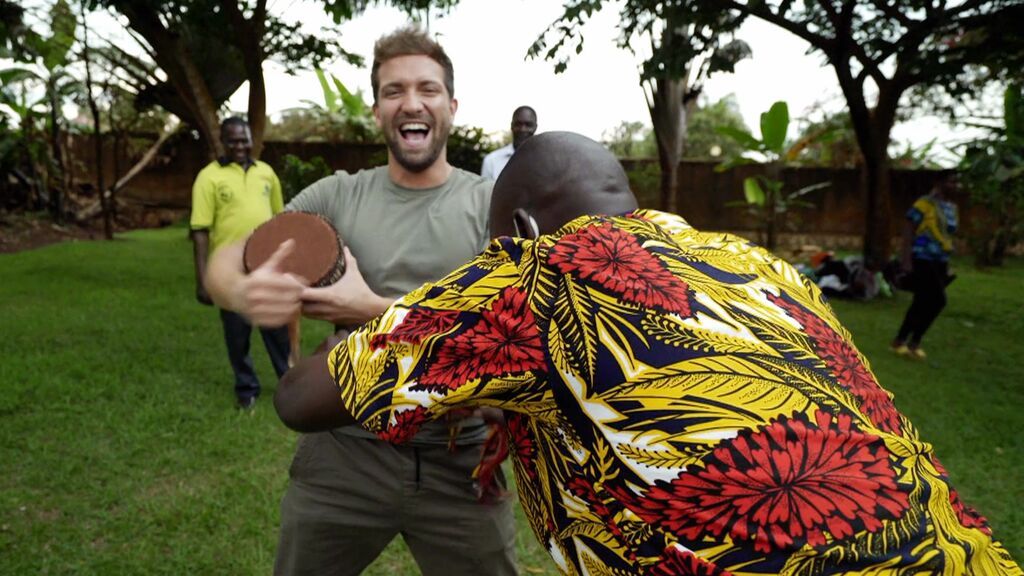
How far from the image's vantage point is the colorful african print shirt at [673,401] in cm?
105

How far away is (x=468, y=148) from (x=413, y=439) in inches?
395

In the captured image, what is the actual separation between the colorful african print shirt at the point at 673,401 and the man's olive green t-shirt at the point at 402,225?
902 mm

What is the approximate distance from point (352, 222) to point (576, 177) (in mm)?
1088

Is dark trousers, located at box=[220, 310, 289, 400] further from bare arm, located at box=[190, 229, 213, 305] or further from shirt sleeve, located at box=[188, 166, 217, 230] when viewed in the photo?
shirt sleeve, located at box=[188, 166, 217, 230]

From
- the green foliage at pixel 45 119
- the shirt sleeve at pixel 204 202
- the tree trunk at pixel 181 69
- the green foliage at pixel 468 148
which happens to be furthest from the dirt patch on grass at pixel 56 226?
the shirt sleeve at pixel 204 202

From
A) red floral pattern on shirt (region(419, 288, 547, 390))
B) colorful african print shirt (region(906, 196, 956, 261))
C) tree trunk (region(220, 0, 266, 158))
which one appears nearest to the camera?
red floral pattern on shirt (region(419, 288, 547, 390))

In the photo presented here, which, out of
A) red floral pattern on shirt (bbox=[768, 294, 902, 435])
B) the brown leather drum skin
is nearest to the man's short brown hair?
the brown leather drum skin

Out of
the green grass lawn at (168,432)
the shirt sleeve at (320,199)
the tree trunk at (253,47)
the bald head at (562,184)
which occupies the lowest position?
the green grass lawn at (168,432)

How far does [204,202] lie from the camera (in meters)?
5.25

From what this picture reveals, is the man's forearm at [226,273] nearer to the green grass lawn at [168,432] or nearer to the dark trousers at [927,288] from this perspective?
the green grass lawn at [168,432]

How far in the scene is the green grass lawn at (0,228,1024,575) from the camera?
353cm

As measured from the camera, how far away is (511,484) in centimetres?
439

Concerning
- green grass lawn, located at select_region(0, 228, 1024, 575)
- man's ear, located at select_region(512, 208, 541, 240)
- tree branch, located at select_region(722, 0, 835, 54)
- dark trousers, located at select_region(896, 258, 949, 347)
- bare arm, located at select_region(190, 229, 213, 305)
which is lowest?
green grass lawn, located at select_region(0, 228, 1024, 575)

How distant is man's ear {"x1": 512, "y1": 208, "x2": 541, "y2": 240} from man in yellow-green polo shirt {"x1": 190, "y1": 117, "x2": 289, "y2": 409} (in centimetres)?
412
